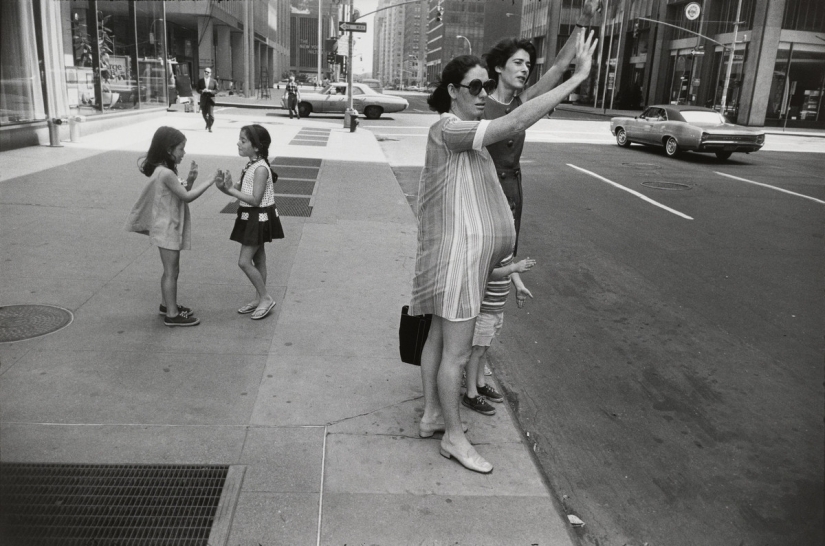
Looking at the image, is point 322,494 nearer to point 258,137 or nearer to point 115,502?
point 115,502

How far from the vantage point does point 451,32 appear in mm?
62375

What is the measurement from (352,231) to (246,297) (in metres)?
2.81

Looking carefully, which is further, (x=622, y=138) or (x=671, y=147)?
(x=622, y=138)

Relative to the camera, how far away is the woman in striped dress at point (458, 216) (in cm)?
312

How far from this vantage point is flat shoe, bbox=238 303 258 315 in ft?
17.8

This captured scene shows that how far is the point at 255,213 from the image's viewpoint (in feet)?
17.3

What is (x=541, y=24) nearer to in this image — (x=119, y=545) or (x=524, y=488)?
(x=524, y=488)

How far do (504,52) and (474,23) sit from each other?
44.7m

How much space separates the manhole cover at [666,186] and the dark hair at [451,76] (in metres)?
10.9

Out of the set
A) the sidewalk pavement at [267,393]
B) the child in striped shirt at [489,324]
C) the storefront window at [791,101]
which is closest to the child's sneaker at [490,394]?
the child in striped shirt at [489,324]

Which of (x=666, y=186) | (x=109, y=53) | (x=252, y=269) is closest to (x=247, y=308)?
(x=252, y=269)

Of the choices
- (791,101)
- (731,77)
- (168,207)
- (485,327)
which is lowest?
(485,327)

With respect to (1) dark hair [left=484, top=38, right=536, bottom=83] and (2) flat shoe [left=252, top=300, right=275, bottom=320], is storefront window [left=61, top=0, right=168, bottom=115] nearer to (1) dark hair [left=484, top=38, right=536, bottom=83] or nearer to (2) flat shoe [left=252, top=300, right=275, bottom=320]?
(2) flat shoe [left=252, top=300, right=275, bottom=320]

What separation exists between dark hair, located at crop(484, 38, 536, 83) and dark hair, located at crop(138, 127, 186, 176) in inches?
93.4
